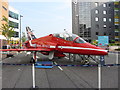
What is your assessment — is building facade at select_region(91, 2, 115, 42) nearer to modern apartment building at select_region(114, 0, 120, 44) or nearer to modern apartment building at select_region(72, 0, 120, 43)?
modern apartment building at select_region(72, 0, 120, 43)

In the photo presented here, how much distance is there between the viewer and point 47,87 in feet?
16.8

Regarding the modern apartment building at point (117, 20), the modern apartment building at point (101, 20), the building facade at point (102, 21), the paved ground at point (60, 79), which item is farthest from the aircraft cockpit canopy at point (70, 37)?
the modern apartment building at point (117, 20)

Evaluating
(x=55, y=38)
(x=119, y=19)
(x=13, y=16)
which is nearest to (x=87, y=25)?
(x=119, y=19)

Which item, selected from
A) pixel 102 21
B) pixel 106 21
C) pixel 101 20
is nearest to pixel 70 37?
pixel 101 20

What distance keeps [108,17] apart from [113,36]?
8963mm

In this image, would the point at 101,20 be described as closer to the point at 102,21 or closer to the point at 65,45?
the point at 102,21

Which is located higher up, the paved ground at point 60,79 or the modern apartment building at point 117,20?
the modern apartment building at point 117,20

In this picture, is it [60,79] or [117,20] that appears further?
[117,20]

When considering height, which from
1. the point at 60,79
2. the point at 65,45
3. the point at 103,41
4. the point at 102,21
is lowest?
the point at 60,79

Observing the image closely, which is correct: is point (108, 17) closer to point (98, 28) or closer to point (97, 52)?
point (98, 28)

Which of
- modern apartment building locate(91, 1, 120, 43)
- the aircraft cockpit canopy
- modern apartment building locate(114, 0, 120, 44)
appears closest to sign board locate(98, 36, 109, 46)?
the aircraft cockpit canopy

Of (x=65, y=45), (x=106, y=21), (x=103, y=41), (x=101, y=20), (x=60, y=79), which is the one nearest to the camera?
(x=60, y=79)

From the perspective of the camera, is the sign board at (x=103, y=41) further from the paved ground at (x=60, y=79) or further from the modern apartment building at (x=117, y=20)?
the modern apartment building at (x=117, y=20)

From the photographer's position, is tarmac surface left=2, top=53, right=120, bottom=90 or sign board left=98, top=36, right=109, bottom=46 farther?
sign board left=98, top=36, right=109, bottom=46
